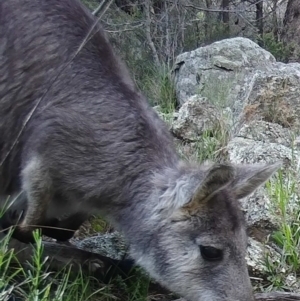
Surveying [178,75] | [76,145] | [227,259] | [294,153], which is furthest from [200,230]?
[178,75]

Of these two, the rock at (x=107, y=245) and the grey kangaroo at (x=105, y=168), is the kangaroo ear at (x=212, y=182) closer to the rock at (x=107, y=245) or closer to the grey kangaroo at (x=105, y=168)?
the grey kangaroo at (x=105, y=168)

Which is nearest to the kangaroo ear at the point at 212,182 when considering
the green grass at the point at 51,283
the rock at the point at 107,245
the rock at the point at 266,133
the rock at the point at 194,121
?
the green grass at the point at 51,283

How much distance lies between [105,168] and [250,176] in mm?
1000

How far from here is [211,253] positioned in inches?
193

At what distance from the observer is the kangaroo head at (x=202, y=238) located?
487 cm

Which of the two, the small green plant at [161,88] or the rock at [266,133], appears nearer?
the rock at [266,133]

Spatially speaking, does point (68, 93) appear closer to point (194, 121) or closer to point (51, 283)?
point (51, 283)

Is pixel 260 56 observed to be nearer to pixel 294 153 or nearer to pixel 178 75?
pixel 178 75

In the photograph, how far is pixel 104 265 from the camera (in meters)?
5.74

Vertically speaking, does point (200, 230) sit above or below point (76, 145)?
below

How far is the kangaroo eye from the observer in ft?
16.0

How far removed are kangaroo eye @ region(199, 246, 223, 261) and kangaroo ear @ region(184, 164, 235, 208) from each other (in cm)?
29

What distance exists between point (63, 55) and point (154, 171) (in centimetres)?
112

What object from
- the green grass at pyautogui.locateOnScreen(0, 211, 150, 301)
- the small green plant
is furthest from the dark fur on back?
the small green plant
